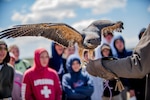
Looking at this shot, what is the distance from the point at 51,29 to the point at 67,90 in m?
1.66

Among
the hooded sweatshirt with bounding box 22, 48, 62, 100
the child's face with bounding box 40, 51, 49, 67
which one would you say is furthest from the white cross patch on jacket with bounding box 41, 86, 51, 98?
the child's face with bounding box 40, 51, 49, 67

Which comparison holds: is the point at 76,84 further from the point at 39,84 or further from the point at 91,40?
the point at 91,40

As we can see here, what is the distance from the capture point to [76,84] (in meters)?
4.71

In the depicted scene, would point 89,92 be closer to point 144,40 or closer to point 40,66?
point 40,66

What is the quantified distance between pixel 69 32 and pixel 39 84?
4.20 ft

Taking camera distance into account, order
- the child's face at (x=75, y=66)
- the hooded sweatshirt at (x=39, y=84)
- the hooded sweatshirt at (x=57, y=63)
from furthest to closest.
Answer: the hooded sweatshirt at (x=57, y=63) → the child's face at (x=75, y=66) → the hooded sweatshirt at (x=39, y=84)

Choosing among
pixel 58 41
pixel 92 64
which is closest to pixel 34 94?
pixel 58 41

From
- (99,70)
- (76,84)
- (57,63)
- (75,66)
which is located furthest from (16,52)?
(99,70)

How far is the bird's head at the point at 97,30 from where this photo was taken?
279 cm

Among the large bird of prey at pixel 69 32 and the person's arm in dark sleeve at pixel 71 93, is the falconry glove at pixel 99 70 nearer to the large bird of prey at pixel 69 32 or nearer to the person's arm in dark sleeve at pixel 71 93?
the large bird of prey at pixel 69 32

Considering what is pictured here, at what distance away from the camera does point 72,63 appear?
476cm

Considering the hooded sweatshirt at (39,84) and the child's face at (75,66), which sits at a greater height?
the child's face at (75,66)

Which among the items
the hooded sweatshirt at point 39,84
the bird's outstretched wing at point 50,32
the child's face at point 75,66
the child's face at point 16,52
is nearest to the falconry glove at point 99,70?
the bird's outstretched wing at point 50,32

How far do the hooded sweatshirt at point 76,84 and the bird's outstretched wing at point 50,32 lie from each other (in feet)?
4.98
